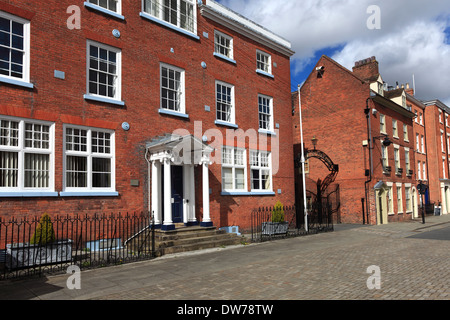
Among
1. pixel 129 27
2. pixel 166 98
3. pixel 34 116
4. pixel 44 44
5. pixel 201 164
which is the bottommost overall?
pixel 201 164

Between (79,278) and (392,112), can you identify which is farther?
(392,112)

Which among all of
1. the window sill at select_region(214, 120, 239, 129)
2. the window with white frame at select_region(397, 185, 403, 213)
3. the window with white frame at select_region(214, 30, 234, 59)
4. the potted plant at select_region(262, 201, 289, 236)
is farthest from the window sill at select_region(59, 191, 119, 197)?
the window with white frame at select_region(397, 185, 403, 213)

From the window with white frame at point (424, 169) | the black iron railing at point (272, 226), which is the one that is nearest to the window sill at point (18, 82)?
the black iron railing at point (272, 226)

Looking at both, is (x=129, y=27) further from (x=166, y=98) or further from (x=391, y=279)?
(x=391, y=279)

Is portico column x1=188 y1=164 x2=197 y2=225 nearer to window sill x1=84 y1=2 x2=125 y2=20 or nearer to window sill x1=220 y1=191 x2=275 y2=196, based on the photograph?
window sill x1=220 y1=191 x2=275 y2=196

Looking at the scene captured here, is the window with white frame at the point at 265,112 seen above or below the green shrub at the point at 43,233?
above

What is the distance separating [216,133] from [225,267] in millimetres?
8141

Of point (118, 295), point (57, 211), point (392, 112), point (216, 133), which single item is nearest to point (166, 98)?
point (216, 133)

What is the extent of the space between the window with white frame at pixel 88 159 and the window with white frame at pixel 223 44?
7600mm

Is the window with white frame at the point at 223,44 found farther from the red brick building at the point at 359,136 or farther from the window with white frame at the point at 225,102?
the red brick building at the point at 359,136

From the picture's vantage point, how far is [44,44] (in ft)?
36.9

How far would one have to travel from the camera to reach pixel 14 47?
10719 mm

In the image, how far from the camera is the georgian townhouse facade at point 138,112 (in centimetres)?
1077

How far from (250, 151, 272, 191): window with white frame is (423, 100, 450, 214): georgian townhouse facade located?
27.2 metres
